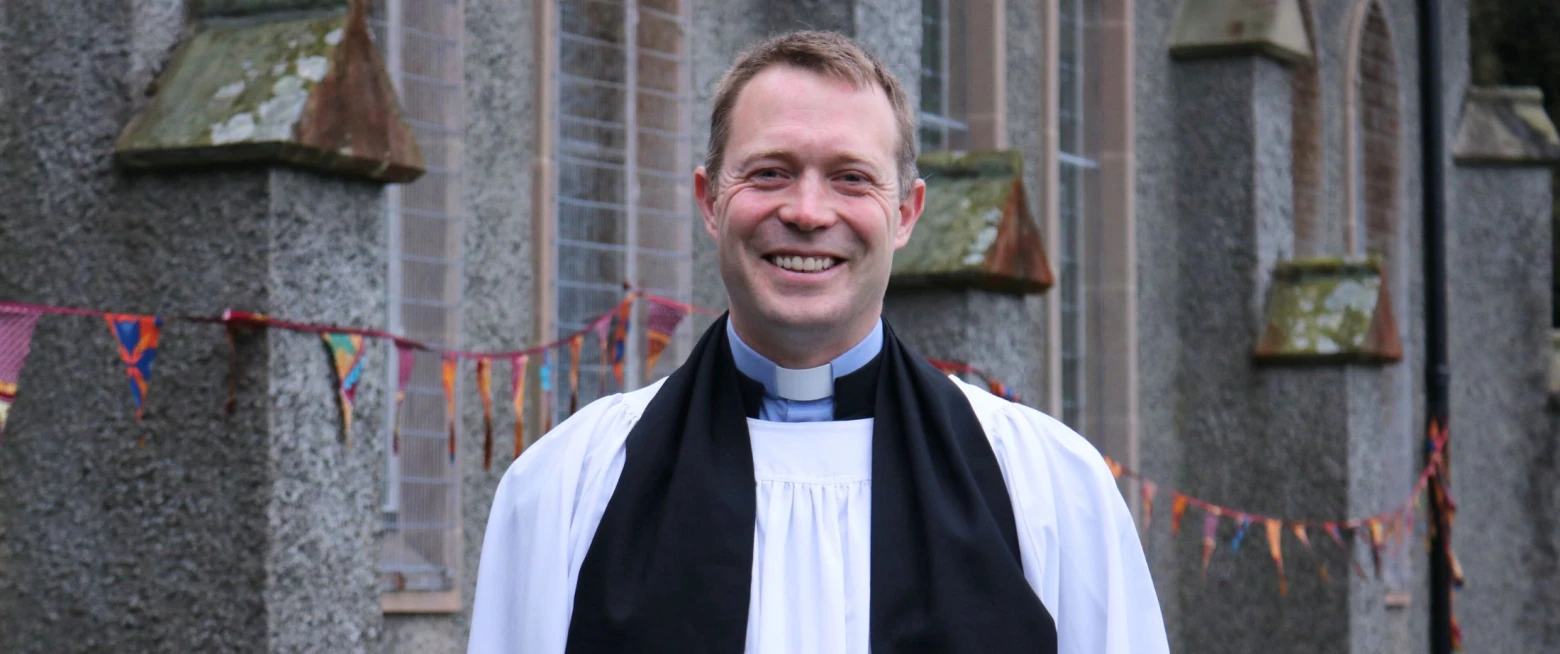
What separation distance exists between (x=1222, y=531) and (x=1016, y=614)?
10508mm

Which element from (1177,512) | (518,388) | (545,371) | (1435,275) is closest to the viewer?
(518,388)

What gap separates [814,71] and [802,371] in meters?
0.43

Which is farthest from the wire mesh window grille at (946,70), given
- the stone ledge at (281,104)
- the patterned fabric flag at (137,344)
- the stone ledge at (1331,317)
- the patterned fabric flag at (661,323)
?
the patterned fabric flag at (137,344)

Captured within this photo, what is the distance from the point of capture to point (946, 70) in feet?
37.3

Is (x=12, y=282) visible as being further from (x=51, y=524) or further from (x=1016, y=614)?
(x=1016, y=614)

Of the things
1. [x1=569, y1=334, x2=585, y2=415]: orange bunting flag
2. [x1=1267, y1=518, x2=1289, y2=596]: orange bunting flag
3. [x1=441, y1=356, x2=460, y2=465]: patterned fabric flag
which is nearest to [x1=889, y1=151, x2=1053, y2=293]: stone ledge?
[x1=569, y1=334, x2=585, y2=415]: orange bunting flag

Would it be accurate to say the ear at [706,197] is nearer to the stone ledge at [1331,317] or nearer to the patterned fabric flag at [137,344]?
the patterned fabric flag at [137,344]

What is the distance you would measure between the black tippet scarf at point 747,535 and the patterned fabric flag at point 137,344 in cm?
308

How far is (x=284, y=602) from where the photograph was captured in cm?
605

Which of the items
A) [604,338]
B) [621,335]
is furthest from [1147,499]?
[621,335]

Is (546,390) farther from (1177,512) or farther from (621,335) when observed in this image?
(1177,512)

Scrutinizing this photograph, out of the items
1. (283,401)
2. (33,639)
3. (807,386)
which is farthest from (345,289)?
(807,386)

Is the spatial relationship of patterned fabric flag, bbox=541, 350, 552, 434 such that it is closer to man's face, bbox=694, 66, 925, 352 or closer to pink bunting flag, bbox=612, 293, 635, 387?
pink bunting flag, bbox=612, 293, 635, 387

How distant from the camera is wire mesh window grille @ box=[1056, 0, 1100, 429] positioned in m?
12.6
